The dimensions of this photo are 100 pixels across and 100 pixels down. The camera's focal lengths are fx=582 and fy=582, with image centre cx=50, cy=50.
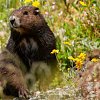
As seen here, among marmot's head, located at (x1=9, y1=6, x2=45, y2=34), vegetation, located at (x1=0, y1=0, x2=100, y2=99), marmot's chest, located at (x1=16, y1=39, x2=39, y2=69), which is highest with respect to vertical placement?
marmot's head, located at (x1=9, y1=6, x2=45, y2=34)

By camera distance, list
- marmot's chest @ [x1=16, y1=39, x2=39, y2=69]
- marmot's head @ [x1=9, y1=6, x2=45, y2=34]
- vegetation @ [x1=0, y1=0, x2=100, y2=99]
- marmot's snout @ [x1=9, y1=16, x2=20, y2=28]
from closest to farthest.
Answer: marmot's snout @ [x1=9, y1=16, x2=20, y2=28] → marmot's head @ [x1=9, y1=6, x2=45, y2=34] → marmot's chest @ [x1=16, y1=39, x2=39, y2=69] → vegetation @ [x1=0, y1=0, x2=100, y2=99]

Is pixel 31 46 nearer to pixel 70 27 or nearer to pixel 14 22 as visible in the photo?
pixel 14 22

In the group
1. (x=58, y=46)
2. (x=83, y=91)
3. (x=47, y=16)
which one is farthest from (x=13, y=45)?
(x=47, y=16)

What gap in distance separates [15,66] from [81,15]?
8.59 feet

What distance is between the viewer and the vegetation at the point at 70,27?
26.8 ft

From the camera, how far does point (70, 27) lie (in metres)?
9.44

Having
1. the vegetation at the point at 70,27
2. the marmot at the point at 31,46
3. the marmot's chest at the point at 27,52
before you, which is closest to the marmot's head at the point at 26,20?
the marmot at the point at 31,46

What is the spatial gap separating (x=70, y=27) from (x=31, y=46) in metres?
2.00

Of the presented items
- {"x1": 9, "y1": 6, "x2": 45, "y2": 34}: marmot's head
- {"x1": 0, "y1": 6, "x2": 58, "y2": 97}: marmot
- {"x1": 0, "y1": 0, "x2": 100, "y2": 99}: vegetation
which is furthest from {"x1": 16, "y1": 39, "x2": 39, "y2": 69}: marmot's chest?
{"x1": 0, "y1": 0, "x2": 100, "y2": 99}: vegetation

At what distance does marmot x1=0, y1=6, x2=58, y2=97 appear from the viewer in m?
7.34

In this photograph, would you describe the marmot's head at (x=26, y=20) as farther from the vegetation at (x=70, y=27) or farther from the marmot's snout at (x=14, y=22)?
the vegetation at (x=70, y=27)

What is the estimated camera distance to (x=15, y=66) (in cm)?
705

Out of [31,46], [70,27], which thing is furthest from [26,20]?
[70,27]

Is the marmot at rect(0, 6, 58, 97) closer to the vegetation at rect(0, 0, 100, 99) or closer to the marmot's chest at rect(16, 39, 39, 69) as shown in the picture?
the marmot's chest at rect(16, 39, 39, 69)
